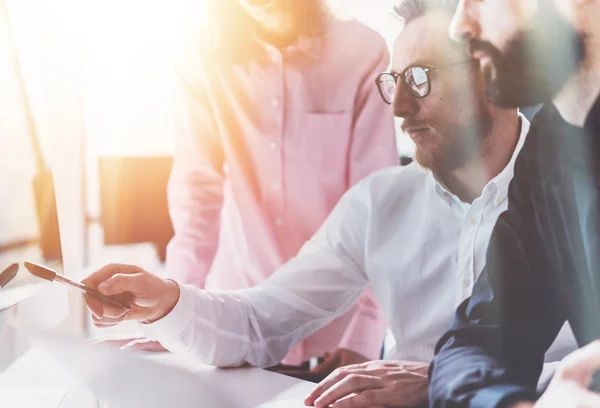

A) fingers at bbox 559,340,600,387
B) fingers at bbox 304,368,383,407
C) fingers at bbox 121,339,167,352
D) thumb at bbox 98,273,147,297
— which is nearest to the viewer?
fingers at bbox 559,340,600,387

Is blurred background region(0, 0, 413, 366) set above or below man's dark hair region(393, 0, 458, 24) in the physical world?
below

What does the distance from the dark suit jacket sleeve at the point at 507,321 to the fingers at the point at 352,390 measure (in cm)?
9

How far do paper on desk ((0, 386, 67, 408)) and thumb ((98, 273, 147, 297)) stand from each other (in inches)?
8.7

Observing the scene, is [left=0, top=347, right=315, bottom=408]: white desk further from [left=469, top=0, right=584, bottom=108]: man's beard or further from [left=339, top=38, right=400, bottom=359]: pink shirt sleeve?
[left=469, top=0, right=584, bottom=108]: man's beard

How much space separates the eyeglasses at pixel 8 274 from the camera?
1153 mm

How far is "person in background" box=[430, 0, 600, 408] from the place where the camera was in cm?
83

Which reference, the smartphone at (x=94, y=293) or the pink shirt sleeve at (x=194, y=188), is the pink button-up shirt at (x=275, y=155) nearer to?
the pink shirt sleeve at (x=194, y=188)

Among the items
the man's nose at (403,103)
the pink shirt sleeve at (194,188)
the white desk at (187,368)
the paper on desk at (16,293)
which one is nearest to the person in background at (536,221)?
the man's nose at (403,103)

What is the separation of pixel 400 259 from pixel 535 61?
0.37m

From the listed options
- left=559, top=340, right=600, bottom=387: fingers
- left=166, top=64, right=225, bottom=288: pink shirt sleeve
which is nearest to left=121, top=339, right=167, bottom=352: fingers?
left=166, top=64, right=225, bottom=288: pink shirt sleeve

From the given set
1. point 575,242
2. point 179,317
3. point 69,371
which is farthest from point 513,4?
point 69,371

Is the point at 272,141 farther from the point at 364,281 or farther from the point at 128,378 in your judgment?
the point at 128,378

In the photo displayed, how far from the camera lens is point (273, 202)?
1099 mm

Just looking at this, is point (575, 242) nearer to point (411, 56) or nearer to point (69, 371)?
point (411, 56)
